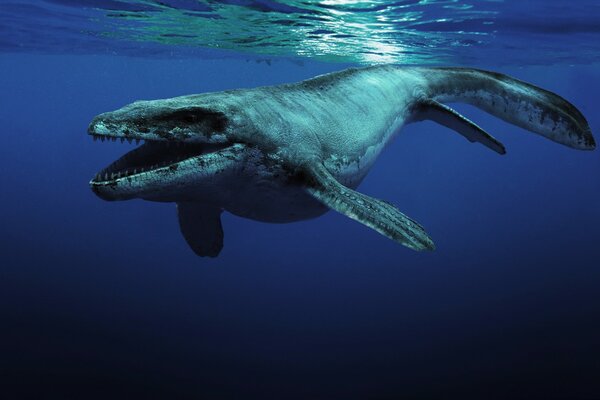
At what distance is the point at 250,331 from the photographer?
1570cm

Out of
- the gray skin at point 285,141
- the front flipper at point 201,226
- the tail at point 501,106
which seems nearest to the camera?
the gray skin at point 285,141

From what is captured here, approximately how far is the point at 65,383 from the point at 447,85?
32.0ft

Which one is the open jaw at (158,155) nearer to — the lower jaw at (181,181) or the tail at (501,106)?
the lower jaw at (181,181)

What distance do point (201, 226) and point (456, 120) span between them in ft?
12.7

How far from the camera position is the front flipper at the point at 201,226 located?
659 centimetres

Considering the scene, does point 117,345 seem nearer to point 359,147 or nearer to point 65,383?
point 65,383

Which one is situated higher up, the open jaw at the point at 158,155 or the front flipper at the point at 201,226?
the open jaw at the point at 158,155

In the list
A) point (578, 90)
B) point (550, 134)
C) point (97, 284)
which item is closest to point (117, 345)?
point (97, 284)

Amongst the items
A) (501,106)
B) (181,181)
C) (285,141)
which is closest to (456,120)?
(501,106)

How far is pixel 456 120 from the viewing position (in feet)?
23.9

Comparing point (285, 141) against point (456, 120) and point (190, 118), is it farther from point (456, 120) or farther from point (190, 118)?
point (456, 120)

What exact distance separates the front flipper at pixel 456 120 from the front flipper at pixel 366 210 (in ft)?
9.05

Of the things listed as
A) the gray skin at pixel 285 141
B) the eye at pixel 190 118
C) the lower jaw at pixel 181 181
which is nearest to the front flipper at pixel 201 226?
the gray skin at pixel 285 141

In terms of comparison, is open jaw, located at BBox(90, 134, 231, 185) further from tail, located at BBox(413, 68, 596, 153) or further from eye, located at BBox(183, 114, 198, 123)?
tail, located at BBox(413, 68, 596, 153)
